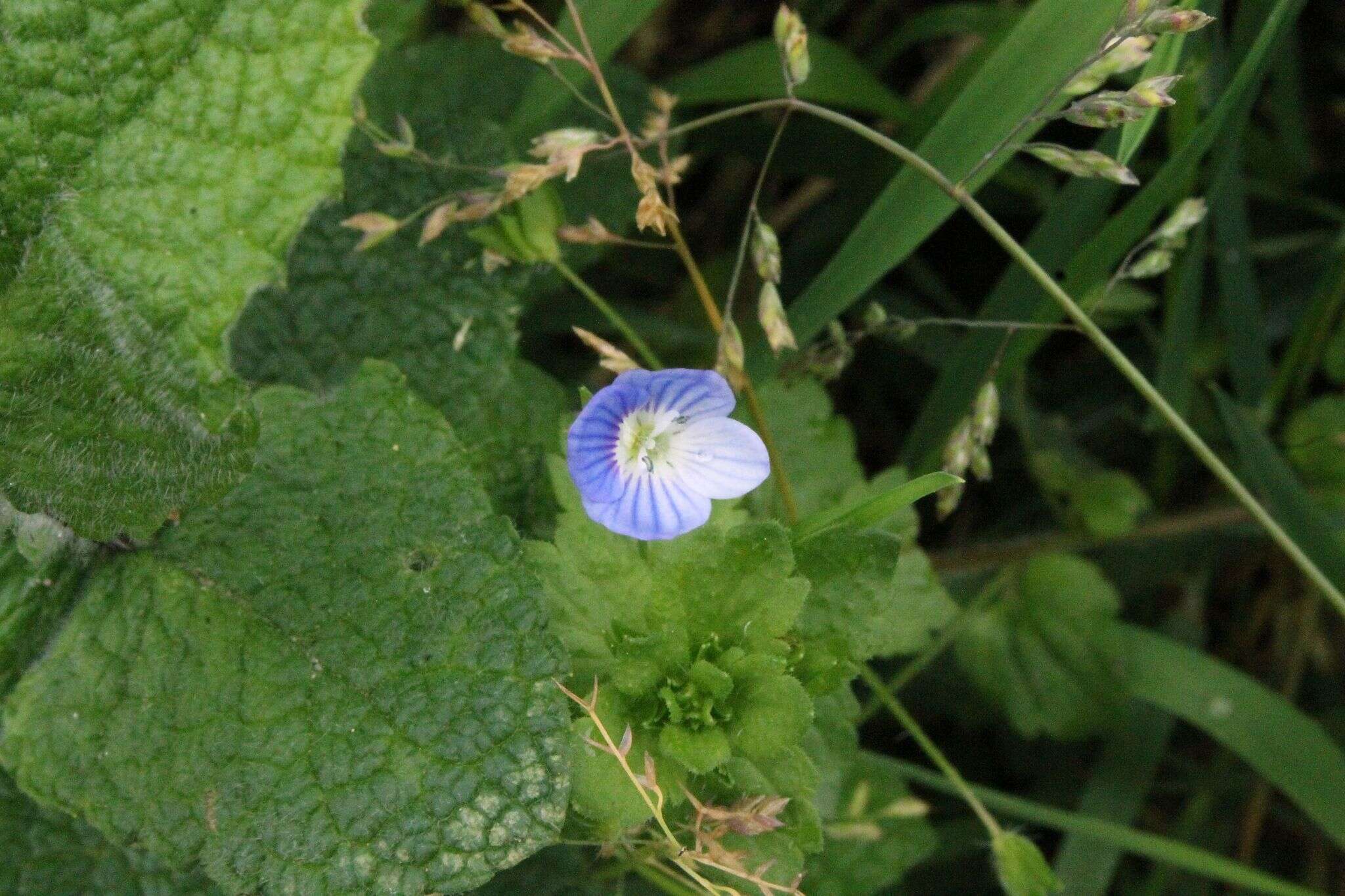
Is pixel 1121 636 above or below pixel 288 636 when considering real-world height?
below

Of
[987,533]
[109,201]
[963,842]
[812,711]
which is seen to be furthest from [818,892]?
[109,201]

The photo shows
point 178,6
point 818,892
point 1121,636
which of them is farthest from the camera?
point 1121,636

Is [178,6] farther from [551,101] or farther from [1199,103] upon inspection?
[1199,103]

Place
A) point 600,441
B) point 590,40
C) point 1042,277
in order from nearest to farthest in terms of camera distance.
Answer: point 600,441 < point 1042,277 < point 590,40

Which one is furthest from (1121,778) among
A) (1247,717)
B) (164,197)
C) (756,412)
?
(164,197)

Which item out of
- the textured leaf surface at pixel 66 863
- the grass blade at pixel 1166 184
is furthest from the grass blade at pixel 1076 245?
the textured leaf surface at pixel 66 863

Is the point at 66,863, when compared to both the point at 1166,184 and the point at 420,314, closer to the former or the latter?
the point at 420,314
